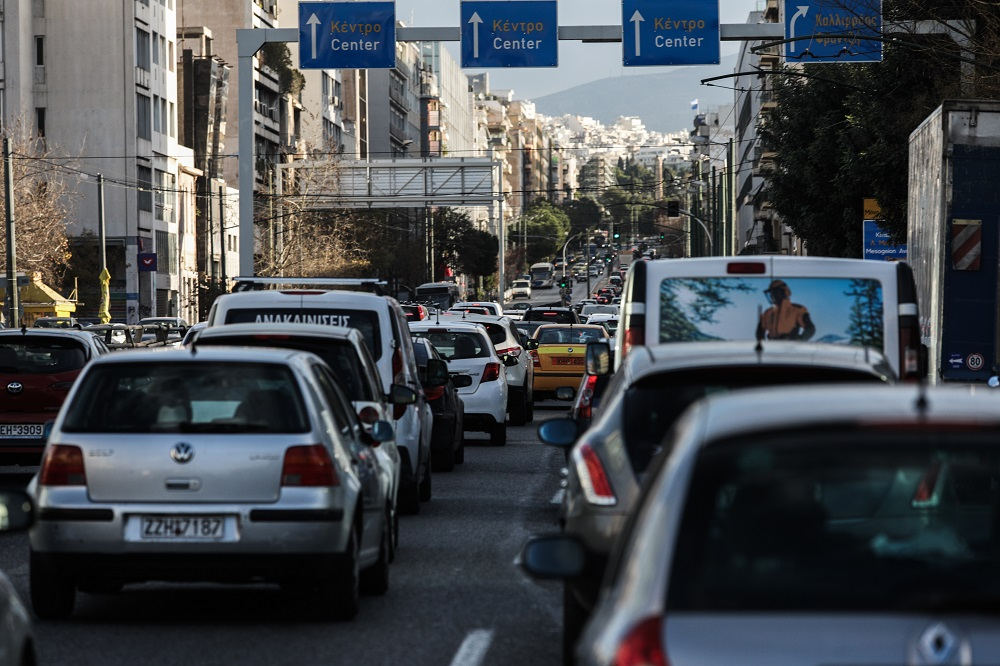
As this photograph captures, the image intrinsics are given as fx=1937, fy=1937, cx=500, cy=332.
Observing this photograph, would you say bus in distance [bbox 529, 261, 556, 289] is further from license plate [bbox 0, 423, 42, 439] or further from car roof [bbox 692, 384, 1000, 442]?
car roof [bbox 692, 384, 1000, 442]

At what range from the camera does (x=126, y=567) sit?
948cm

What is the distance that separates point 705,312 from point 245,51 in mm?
24863

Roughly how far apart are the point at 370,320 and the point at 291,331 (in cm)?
213

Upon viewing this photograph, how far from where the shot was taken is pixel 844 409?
432cm

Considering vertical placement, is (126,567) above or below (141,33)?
below

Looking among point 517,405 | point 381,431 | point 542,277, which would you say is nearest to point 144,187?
point 517,405

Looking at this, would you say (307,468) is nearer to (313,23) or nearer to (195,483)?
(195,483)

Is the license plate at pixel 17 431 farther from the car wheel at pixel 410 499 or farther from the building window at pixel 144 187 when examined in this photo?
the building window at pixel 144 187

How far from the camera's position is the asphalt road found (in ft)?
29.0

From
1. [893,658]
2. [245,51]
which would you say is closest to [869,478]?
[893,658]

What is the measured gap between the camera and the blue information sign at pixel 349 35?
111 ft

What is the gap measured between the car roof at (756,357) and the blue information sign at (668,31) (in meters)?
26.0

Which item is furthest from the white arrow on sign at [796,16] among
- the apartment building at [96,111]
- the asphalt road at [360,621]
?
the apartment building at [96,111]

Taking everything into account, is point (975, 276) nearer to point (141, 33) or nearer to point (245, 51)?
point (245, 51)
